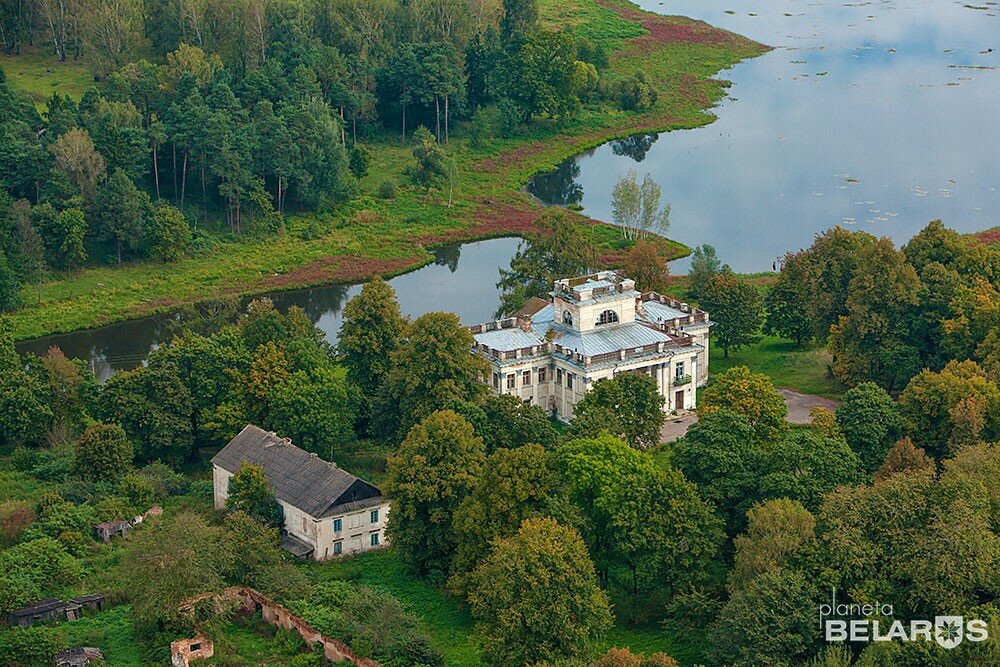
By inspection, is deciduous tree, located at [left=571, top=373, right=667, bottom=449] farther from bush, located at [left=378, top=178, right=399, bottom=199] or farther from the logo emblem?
bush, located at [left=378, top=178, right=399, bottom=199]

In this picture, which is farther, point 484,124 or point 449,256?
point 484,124

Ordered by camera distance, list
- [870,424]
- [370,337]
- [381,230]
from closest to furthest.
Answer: [870,424] < [370,337] < [381,230]

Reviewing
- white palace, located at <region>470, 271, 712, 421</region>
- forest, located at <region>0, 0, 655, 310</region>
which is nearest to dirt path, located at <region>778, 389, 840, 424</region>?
white palace, located at <region>470, 271, 712, 421</region>

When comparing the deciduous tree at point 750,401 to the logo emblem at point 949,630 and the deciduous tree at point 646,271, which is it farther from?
the deciduous tree at point 646,271

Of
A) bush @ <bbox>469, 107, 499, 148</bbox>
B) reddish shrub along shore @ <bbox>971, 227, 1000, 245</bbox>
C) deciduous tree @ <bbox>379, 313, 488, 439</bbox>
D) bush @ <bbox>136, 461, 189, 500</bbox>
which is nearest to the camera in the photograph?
bush @ <bbox>136, 461, 189, 500</bbox>

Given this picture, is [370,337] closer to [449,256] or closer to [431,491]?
[431,491]

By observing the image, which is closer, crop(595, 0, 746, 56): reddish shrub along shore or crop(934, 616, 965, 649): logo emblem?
crop(934, 616, 965, 649): logo emblem

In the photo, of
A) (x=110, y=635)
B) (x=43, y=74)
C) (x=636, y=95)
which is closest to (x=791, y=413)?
(x=110, y=635)
